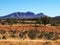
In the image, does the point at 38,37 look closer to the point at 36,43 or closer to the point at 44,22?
the point at 36,43

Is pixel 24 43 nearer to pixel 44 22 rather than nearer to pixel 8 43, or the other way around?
pixel 8 43

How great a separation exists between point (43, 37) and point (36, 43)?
16.9 ft

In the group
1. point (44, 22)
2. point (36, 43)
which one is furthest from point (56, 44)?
point (44, 22)

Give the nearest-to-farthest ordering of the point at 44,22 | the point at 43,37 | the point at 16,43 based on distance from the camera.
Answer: the point at 16,43
the point at 43,37
the point at 44,22

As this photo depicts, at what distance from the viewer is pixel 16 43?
25000 mm

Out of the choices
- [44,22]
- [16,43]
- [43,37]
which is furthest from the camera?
[44,22]

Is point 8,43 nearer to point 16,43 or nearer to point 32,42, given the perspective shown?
point 16,43

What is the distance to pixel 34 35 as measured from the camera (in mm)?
30969

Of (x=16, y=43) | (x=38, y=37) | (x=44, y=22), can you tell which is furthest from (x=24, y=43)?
(x=44, y=22)

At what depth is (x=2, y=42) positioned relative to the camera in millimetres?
25609

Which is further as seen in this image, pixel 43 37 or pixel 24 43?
pixel 43 37

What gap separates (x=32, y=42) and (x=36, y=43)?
0.56 metres

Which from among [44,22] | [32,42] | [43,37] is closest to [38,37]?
[43,37]

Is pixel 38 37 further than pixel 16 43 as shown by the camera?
Yes
